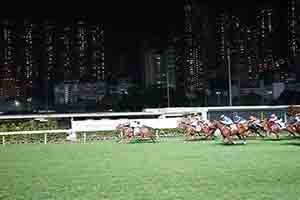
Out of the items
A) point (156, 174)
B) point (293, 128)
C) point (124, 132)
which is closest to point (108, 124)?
point (124, 132)

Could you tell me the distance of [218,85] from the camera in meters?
43.5

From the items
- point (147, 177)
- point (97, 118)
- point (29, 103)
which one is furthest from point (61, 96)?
point (147, 177)

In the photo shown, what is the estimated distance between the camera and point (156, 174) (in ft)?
22.0

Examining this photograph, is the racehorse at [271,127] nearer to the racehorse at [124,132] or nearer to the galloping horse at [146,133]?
the galloping horse at [146,133]

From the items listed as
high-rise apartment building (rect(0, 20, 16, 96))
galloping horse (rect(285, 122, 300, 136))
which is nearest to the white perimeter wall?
galloping horse (rect(285, 122, 300, 136))

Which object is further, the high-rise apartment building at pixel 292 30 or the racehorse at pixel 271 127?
the high-rise apartment building at pixel 292 30

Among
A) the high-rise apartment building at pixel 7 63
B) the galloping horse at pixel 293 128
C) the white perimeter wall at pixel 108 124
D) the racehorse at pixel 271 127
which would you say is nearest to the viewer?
the galloping horse at pixel 293 128

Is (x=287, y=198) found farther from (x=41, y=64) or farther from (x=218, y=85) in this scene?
(x=41, y=64)

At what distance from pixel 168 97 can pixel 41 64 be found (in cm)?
1233

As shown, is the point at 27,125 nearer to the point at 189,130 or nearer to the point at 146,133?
the point at 146,133

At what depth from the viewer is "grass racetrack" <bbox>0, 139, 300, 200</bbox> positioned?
5270 mm

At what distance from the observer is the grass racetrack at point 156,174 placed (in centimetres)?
527

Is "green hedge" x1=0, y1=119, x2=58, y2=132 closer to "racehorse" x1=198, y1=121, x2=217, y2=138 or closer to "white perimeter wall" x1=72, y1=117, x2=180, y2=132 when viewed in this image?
"white perimeter wall" x1=72, y1=117, x2=180, y2=132

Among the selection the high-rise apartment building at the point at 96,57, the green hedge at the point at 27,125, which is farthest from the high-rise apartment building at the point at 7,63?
the green hedge at the point at 27,125
